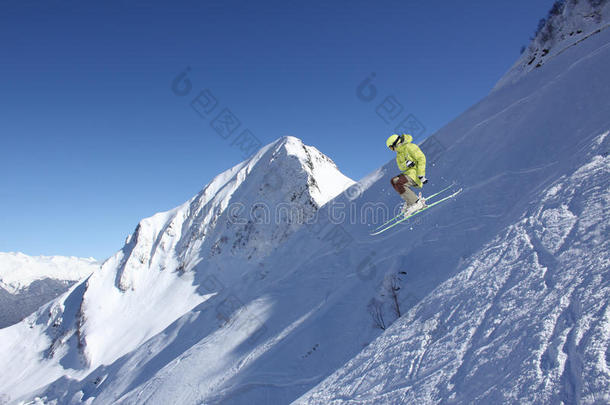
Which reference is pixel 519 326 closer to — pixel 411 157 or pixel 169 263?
pixel 411 157

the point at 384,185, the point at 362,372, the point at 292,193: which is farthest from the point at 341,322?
the point at 292,193

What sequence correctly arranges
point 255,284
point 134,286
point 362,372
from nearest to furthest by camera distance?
point 362,372
point 255,284
point 134,286

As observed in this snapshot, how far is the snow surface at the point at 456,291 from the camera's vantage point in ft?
13.3

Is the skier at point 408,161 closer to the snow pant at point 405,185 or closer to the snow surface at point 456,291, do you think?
the snow pant at point 405,185

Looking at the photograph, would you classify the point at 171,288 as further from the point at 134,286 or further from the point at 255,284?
the point at 255,284

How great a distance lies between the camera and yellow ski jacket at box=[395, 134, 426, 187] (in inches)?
344

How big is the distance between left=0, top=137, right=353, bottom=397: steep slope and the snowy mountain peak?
109 ft

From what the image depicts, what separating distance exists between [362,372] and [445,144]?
68.0 ft

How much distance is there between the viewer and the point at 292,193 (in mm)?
55188

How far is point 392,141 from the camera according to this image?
8828 millimetres

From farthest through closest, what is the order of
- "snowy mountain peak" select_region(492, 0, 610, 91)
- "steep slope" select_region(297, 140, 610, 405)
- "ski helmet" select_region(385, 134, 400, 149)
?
"snowy mountain peak" select_region(492, 0, 610, 91) → "ski helmet" select_region(385, 134, 400, 149) → "steep slope" select_region(297, 140, 610, 405)

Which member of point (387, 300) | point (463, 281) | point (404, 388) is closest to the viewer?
point (404, 388)

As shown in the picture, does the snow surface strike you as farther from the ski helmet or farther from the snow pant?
the ski helmet

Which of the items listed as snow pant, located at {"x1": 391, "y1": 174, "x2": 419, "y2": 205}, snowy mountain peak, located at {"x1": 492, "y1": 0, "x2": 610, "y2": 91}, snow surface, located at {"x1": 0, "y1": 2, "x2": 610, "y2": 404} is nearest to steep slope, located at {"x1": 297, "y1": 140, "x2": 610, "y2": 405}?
snow surface, located at {"x1": 0, "y1": 2, "x2": 610, "y2": 404}
